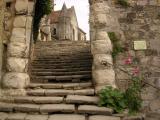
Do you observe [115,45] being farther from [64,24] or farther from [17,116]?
[64,24]

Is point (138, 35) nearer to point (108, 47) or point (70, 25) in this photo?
point (108, 47)


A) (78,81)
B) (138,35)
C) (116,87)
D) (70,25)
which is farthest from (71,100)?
(70,25)

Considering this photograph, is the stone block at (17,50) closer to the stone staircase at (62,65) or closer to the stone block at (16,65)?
the stone block at (16,65)

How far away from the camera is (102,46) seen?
267 inches

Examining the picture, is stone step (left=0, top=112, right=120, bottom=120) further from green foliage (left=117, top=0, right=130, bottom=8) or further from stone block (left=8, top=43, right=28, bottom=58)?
green foliage (left=117, top=0, right=130, bottom=8)

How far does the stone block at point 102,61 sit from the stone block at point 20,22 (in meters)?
1.99

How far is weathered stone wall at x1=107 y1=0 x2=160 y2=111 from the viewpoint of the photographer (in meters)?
6.57

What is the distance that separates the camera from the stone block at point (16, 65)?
6.78m

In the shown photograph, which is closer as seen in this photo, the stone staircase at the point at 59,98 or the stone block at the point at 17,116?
the stone block at the point at 17,116

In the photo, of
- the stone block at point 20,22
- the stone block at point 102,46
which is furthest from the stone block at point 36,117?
the stone block at point 20,22

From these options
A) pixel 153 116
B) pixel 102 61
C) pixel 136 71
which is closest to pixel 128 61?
pixel 136 71

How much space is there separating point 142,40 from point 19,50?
2.90m

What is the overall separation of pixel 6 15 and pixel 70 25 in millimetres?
31542

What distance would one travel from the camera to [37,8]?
11.3 m
